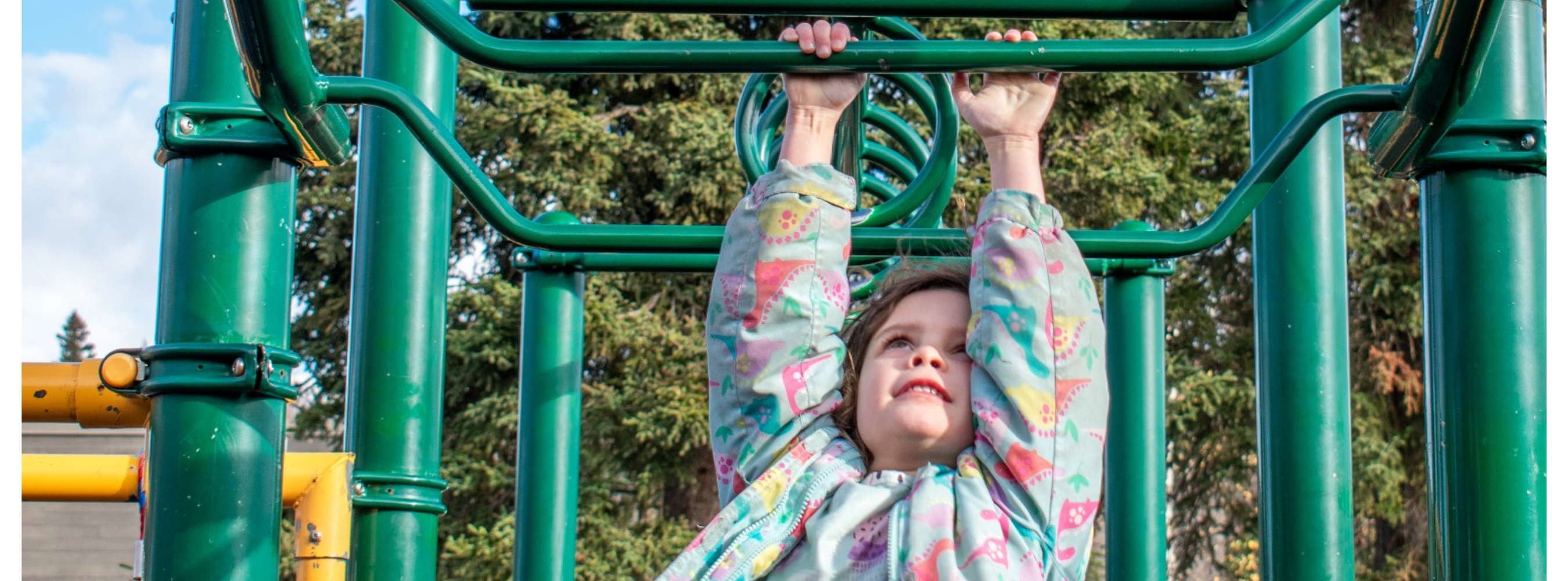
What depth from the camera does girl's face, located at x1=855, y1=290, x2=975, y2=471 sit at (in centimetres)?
166

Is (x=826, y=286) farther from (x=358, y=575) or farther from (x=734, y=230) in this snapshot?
(x=358, y=575)

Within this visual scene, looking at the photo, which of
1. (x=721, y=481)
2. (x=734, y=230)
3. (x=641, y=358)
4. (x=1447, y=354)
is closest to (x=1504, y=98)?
(x=1447, y=354)

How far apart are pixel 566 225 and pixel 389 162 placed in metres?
0.57

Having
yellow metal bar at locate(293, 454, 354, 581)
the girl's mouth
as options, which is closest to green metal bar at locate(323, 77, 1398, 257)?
the girl's mouth

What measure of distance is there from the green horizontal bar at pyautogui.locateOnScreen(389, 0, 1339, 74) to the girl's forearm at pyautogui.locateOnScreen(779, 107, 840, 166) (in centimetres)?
21

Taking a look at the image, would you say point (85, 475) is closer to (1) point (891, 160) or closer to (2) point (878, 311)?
(2) point (878, 311)

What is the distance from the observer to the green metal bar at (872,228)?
1487 millimetres

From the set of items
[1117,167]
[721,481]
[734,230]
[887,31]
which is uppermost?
[1117,167]

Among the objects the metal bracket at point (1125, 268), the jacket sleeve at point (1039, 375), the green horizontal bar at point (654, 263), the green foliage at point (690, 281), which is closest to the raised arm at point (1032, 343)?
the jacket sleeve at point (1039, 375)

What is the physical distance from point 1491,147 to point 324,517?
4.92ft

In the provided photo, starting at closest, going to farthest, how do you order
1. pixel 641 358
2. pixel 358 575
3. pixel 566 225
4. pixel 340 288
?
pixel 566 225 < pixel 358 575 < pixel 641 358 < pixel 340 288

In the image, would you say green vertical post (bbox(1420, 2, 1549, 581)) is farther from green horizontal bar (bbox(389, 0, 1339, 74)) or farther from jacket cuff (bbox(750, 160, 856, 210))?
jacket cuff (bbox(750, 160, 856, 210))

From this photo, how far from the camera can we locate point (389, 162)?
2.36 metres

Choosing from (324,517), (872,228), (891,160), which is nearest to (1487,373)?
(872,228)
